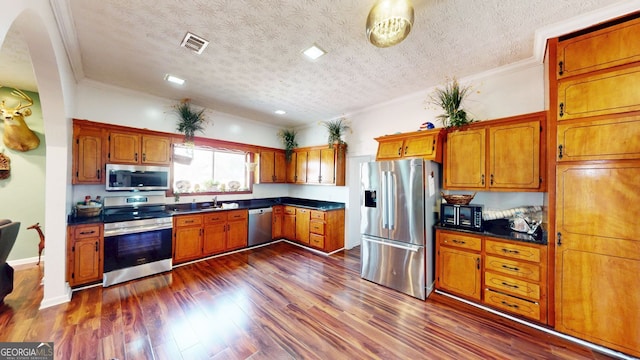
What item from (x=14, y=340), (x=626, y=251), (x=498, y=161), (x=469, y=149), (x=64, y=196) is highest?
(x=469, y=149)

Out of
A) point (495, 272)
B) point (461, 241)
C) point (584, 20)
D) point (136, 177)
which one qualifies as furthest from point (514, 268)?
point (136, 177)

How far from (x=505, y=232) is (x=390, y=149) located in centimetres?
181

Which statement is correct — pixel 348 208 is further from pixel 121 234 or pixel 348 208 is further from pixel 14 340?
pixel 14 340

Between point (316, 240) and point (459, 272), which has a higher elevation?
point (459, 272)

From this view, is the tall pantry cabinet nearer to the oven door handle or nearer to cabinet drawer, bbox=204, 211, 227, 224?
cabinet drawer, bbox=204, 211, 227, 224

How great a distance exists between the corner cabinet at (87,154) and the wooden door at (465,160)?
16.9ft

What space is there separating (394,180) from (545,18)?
2.13 m

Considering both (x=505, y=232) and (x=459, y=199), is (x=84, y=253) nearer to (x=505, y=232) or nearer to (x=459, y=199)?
(x=459, y=199)

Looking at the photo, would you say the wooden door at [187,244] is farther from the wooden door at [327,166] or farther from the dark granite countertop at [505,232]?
the dark granite countertop at [505,232]

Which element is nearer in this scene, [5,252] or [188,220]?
[5,252]

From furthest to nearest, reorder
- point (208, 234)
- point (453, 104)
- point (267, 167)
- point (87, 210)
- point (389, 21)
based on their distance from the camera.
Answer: point (267, 167) → point (208, 234) → point (87, 210) → point (453, 104) → point (389, 21)

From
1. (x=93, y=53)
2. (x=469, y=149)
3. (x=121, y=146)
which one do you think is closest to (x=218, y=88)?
(x=93, y=53)

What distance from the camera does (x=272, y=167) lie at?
5.54 metres

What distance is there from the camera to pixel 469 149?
287 centimetres
